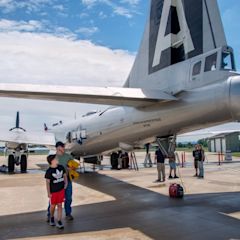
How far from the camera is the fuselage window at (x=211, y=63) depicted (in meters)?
8.38

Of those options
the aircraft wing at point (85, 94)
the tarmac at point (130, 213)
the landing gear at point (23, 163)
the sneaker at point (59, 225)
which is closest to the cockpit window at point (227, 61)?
the aircraft wing at point (85, 94)

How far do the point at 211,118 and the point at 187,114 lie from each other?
66 cm

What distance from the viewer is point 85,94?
812cm

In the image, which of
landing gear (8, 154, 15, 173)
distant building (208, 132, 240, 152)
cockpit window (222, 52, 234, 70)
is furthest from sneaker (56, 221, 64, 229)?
distant building (208, 132, 240, 152)

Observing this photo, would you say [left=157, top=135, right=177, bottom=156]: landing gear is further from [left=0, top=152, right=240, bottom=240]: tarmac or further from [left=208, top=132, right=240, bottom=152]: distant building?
[left=208, top=132, right=240, bottom=152]: distant building

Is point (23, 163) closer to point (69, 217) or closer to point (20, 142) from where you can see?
point (20, 142)

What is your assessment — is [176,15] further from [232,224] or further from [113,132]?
[232,224]

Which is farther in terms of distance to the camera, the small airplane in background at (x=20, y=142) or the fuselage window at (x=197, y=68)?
the small airplane in background at (x=20, y=142)

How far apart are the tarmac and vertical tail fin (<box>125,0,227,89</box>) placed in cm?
353

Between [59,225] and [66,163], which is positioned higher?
[66,163]

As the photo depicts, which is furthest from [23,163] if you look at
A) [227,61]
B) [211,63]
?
[227,61]

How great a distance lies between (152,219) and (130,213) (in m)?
0.89

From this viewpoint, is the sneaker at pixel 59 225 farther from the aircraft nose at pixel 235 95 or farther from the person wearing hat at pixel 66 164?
the aircraft nose at pixel 235 95

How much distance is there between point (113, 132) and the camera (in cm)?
1272
